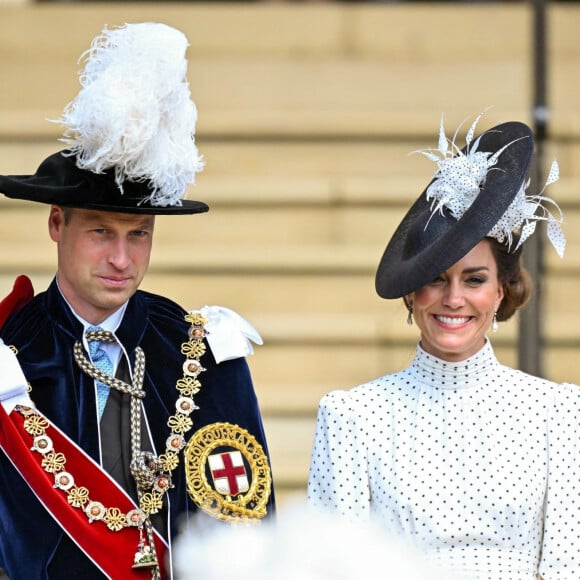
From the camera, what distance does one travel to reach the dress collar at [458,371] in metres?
2.84

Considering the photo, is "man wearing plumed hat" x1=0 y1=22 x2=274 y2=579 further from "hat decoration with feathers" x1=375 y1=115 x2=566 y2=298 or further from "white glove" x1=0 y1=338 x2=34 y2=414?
"hat decoration with feathers" x1=375 y1=115 x2=566 y2=298

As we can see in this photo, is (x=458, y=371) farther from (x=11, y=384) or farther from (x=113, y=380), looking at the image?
(x=11, y=384)

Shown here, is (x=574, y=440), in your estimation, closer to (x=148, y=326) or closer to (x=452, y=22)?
(x=148, y=326)

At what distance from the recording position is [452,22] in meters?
6.43

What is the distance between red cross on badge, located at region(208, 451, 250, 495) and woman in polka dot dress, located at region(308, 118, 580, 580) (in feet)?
0.51

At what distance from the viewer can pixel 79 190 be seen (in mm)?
2637

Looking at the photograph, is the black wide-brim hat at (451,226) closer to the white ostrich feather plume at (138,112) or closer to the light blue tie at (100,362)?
the white ostrich feather plume at (138,112)

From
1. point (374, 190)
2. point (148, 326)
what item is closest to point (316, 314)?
point (374, 190)

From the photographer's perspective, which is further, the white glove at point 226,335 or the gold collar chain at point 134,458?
the white glove at point 226,335

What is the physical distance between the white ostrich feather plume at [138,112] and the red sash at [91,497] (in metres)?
0.55

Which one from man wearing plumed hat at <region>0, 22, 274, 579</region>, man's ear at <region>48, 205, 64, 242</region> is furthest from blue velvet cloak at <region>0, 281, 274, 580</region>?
man's ear at <region>48, 205, 64, 242</region>

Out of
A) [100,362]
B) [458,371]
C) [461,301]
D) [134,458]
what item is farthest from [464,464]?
[100,362]

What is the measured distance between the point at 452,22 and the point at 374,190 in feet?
4.02

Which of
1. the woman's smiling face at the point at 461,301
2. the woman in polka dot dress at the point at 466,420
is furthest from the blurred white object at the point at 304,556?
the woman's smiling face at the point at 461,301
